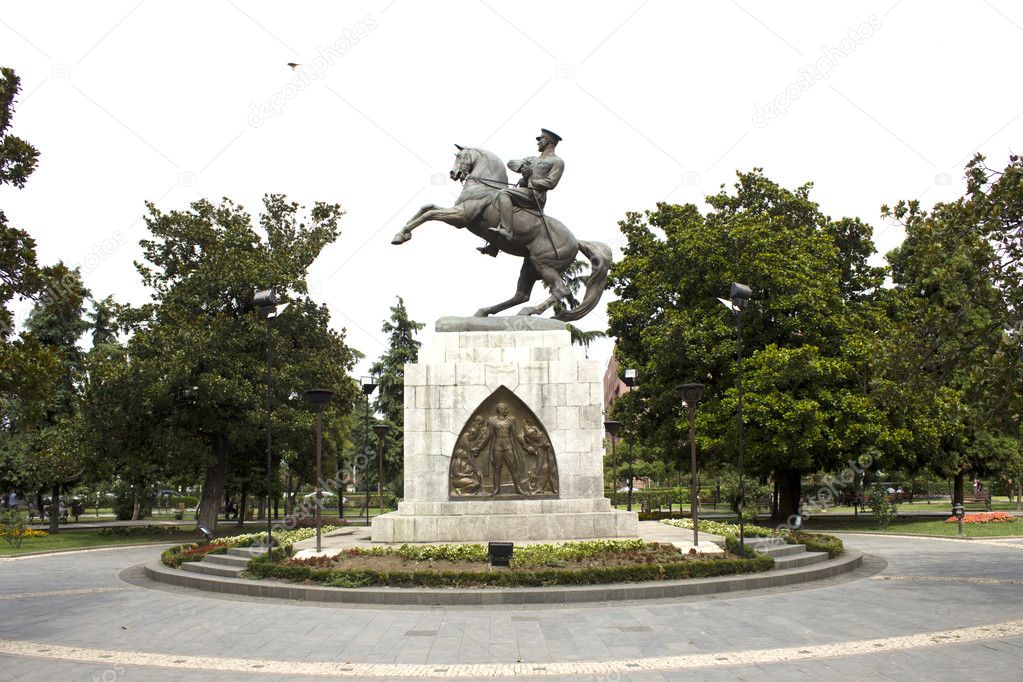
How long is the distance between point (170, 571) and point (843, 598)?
477 inches

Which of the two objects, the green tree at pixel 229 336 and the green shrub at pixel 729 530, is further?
the green tree at pixel 229 336

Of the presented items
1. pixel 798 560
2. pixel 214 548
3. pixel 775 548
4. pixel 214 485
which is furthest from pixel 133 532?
pixel 798 560

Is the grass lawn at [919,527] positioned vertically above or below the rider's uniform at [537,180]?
below

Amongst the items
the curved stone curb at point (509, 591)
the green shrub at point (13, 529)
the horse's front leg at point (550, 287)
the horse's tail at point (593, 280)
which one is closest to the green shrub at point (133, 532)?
the green shrub at point (13, 529)

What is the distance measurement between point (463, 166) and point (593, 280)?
13.1ft

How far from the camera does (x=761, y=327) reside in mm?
28953

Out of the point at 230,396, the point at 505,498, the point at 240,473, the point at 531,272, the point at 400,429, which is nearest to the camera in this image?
the point at 505,498

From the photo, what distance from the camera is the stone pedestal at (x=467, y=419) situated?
1606 cm

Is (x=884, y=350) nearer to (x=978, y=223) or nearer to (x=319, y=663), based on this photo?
(x=978, y=223)

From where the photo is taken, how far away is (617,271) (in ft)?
105

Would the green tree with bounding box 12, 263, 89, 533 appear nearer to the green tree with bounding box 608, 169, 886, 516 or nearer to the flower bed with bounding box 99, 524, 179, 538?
the flower bed with bounding box 99, 524, 179, 538

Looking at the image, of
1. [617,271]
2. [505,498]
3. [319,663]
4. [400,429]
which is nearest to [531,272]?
[505,498]

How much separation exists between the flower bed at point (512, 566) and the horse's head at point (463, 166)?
819 cm

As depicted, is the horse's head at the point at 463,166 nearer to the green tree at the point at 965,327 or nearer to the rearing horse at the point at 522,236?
the rearing horse at the point at 522,236
